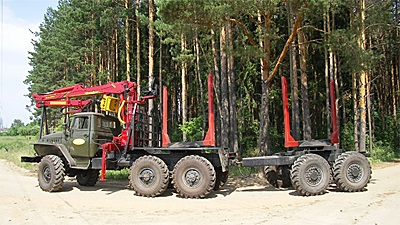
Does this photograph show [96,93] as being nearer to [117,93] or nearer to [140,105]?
[117,93]

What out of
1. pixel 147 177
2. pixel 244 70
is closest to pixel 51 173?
pixel 147 177

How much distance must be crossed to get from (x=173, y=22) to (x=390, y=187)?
8735mm

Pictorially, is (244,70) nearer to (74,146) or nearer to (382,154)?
(382,154)

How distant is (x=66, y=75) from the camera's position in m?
37.9

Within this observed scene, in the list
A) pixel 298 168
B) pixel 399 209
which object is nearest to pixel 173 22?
pixel 298 168

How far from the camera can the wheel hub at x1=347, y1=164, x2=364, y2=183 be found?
9.91m

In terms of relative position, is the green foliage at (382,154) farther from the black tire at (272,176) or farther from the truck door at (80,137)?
the truck door at (80,137)

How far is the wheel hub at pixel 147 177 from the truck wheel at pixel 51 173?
2.75 meters

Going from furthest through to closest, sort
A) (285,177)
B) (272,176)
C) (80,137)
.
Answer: (272,176)
(285,177)
(80,137)

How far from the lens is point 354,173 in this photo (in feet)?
32.6

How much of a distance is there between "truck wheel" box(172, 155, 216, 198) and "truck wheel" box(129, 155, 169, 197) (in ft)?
1.19

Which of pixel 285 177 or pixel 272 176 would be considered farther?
pixel 272 176

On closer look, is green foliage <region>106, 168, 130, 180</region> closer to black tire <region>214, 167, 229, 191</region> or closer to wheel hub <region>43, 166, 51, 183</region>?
wheel hub <region>43, 166, 51, 183</region>

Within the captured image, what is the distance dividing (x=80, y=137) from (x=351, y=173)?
8353 mm
